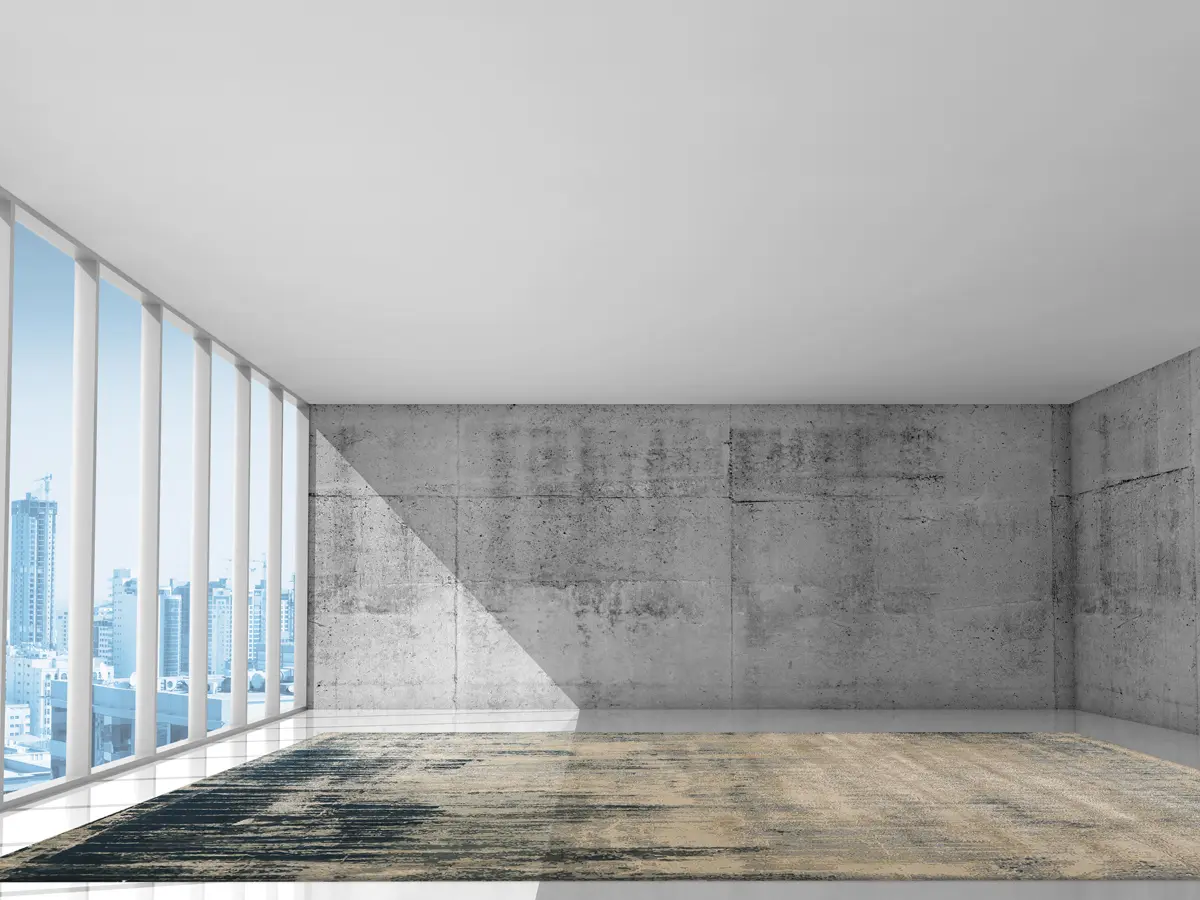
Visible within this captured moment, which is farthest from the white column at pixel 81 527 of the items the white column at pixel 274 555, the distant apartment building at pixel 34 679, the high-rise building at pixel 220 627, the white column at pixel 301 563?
the white column at pixel 301 563

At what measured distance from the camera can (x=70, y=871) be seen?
4379 mm

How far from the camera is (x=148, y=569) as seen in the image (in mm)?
7543

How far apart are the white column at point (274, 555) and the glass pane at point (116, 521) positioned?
10.2 ft

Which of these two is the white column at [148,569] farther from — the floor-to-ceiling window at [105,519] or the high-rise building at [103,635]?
the high-rise building at [103,635]

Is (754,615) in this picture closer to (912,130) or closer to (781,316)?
(781,316)

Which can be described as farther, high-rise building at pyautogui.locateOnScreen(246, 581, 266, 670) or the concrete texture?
the concrete texture

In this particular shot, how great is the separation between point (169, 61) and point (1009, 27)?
9.91 ft

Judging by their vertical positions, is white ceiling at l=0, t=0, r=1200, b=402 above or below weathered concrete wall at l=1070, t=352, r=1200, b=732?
above

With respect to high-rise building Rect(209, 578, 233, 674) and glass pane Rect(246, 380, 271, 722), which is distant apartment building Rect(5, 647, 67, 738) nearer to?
high-rise building Rect(209, 578, 233, 674)

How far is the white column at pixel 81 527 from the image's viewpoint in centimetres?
655

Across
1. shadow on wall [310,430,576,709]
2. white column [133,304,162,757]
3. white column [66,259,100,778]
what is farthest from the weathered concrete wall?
white column [66,259,100,778]

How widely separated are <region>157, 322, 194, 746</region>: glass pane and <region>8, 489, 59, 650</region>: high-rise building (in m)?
1.29

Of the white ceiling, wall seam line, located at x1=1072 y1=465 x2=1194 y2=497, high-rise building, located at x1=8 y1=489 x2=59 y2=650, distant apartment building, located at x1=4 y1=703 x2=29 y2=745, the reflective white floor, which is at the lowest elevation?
the reflective white floor

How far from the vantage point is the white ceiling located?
4105 millimetres
